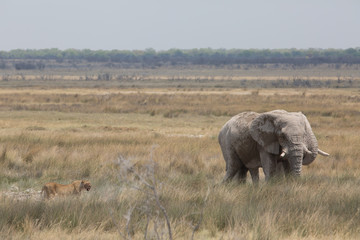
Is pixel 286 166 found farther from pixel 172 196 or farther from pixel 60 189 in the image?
pixel 60 189

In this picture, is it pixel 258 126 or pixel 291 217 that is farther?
pixel 258 126

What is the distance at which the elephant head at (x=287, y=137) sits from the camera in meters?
9.62

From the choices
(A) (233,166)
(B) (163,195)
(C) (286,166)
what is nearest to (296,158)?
(C) (286,166)

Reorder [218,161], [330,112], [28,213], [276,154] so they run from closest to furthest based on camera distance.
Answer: [28,213] < [276,154] < [218,161] < [330,112]

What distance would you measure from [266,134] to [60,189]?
3.37 meters

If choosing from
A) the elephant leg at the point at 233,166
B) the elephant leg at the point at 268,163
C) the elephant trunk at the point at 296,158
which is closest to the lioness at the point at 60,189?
the elephant leg at the point at 233,166

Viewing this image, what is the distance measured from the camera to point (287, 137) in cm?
965

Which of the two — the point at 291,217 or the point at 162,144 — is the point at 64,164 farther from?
the point at 291,217

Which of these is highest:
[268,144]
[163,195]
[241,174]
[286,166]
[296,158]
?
[268,144]

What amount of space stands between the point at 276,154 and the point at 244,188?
1.03m

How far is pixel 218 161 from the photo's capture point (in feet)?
47.5

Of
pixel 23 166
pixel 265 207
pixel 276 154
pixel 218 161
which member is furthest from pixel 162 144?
pixel 265 207

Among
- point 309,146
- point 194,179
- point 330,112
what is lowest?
point 330,112

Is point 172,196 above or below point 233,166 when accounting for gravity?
above
